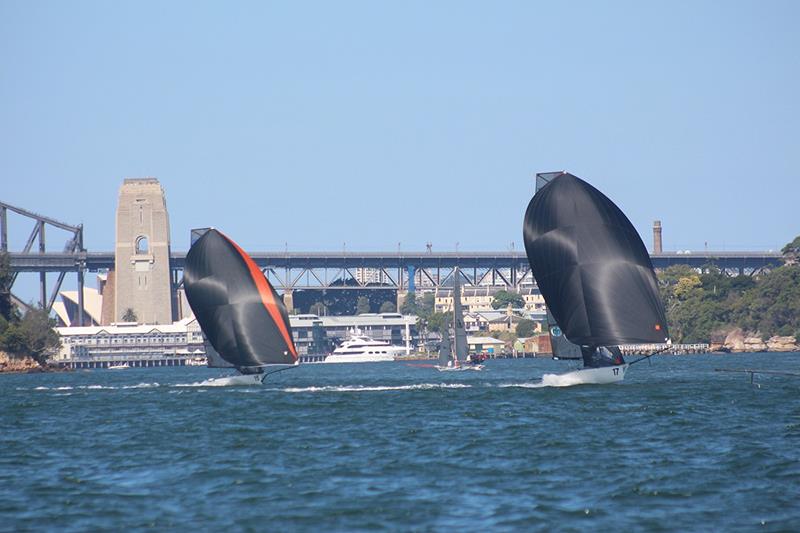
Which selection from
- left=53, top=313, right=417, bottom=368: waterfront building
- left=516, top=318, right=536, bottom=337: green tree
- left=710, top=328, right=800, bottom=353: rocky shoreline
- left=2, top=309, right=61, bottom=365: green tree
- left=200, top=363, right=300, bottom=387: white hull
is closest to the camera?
left=200, top=363, right=300, bottom=387: white hull

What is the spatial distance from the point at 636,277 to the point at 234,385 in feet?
64.7

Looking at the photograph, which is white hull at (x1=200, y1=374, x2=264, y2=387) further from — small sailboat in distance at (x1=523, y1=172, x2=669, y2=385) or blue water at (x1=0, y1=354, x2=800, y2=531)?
small sailboat in distance at (x1=523, y1=172, x2=669, y2=385)

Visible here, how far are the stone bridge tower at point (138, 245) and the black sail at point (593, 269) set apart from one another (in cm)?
13940

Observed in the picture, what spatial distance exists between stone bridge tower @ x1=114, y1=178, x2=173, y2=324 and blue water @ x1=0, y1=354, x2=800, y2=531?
138m

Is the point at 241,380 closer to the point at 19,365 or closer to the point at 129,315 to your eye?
the point at 19,365

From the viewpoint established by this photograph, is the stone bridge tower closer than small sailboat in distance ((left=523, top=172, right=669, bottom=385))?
No

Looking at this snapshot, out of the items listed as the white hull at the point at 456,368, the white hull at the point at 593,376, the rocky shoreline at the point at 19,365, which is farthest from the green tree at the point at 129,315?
the white hull at the point at 593,376

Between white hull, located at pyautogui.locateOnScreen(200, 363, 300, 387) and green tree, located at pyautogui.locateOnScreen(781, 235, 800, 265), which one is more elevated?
green tree, located at pyautogui.locateOnScreen(781, 235, 800, 265)

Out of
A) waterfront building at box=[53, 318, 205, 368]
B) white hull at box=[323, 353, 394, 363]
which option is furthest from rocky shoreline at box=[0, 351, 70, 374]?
waterfront building at box=[53, 318, 205, 368]

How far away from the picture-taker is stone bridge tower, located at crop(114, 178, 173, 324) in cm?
18400

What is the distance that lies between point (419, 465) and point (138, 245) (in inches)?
6353

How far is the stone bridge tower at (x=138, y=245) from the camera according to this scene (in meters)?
184

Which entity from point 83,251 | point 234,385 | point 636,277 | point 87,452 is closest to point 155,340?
point 83,251

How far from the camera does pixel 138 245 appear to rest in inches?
7328
